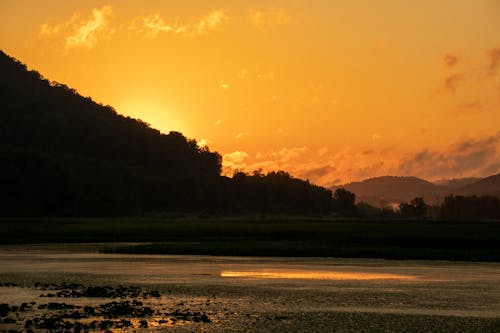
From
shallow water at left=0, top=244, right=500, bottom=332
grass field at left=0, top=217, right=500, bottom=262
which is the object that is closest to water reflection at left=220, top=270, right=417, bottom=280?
shallow water at left=0, top=244, right=500, bottom=332

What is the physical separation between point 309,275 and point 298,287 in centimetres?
804

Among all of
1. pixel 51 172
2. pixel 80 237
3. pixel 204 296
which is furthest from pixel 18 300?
pixel 51 172

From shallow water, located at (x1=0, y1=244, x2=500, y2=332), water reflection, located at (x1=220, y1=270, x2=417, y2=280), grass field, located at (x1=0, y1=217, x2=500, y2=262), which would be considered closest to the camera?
shallow water, located at (x1=0, y1=244, x2=500, y2=332)

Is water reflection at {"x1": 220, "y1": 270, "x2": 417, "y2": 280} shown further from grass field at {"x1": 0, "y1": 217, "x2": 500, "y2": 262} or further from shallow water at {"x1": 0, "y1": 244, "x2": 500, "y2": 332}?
grass field at {"x1": 0, "y1": 217, "x2": 500, "y2": 262}

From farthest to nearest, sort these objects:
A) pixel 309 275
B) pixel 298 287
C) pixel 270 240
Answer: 1. pixel 270 240
2. pixel 309 275
3. pixel 298 287

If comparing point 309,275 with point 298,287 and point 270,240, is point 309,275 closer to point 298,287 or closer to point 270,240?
point 298,287

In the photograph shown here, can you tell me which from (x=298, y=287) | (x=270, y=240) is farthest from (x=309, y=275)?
(x=270, y=240)

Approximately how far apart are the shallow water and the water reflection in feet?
0.21

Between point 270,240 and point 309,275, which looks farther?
point 270,240

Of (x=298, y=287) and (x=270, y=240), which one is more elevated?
(x=270, y=240)

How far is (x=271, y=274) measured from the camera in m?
55.1

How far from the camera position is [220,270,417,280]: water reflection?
174 feet

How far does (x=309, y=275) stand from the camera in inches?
2158

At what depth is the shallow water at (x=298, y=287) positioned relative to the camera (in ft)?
114
